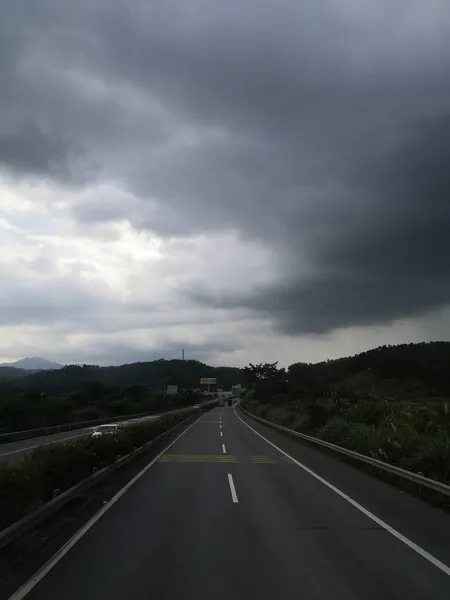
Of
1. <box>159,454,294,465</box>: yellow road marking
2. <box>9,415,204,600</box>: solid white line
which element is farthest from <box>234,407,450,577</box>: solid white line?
<box>9,415,204,600</box>: solid white line

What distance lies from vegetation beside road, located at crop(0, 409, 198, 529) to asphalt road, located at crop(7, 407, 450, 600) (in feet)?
3.81

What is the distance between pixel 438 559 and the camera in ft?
25.0

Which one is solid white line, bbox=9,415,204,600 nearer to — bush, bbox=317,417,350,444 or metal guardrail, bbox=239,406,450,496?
metal guardrail, bbox=239,406,450,496

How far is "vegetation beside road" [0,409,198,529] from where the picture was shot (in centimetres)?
887

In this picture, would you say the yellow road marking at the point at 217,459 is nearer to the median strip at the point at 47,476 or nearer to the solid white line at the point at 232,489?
the median strip at the point at 47,476

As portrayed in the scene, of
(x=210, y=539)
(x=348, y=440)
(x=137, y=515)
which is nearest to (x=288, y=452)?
(x=348, y=440)

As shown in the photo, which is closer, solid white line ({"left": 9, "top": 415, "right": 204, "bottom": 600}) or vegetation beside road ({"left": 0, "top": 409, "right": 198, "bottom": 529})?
solid white line ({"left": 9, "top": 415, "right": 204, "bottom": 600})

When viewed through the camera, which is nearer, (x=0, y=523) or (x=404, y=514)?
(x=0, y=523)

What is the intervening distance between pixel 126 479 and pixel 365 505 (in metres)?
7.48

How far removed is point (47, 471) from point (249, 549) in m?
5.01

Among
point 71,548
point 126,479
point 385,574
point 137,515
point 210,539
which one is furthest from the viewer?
point 126,479

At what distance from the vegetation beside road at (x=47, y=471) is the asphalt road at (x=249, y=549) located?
116cm

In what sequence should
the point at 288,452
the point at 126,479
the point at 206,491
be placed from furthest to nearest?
the point at 288,452, the point at 126,479, the point at 206,491

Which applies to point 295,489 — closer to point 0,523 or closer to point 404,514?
point 404,514
